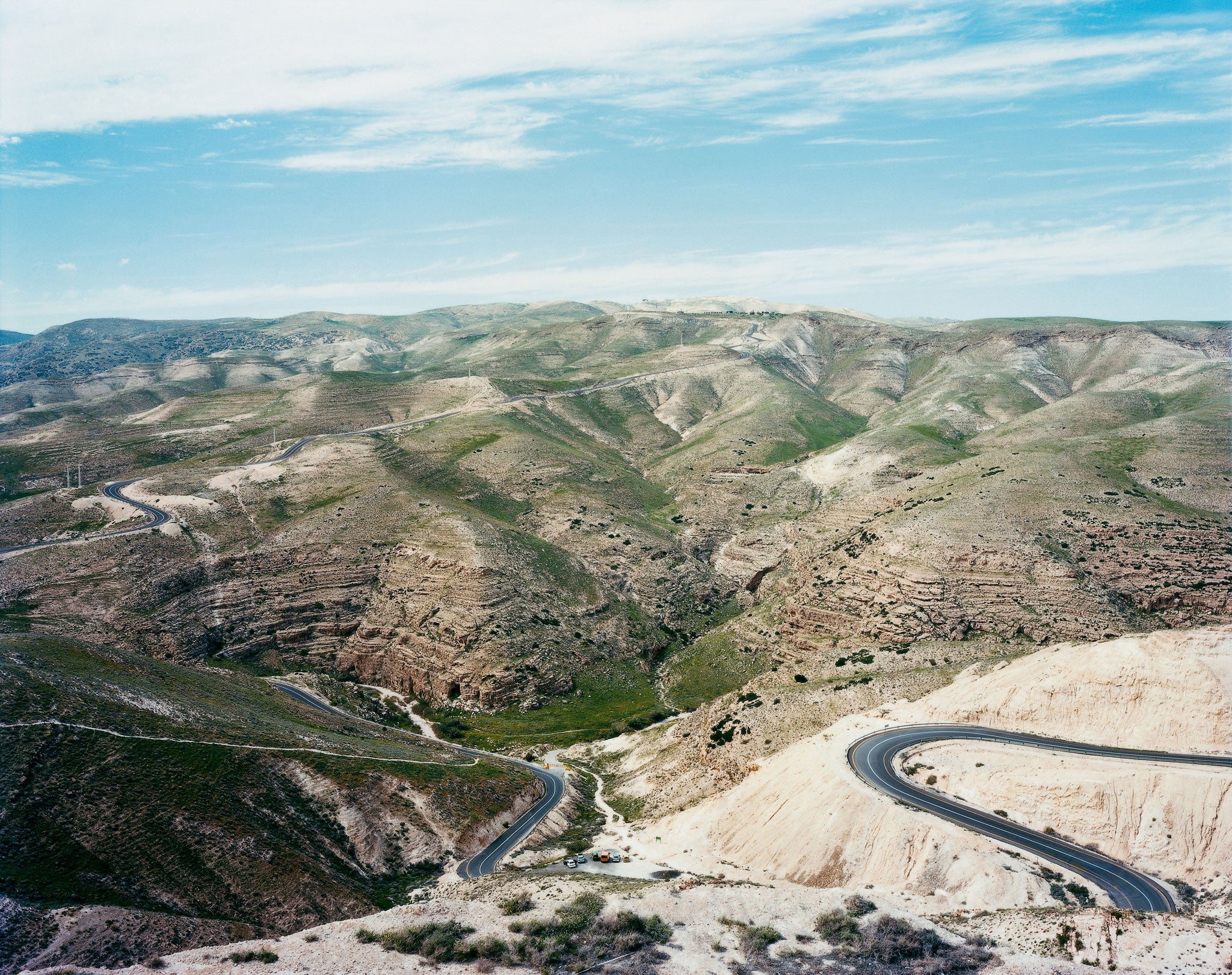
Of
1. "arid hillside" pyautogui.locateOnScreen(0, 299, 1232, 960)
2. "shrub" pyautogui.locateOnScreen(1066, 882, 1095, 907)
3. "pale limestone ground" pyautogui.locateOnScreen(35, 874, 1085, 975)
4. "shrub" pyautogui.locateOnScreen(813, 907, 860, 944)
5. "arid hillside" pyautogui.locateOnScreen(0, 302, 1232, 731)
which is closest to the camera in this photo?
"pale limestone ground" pyautogui.locateOnScreen(35, 874, 1085, 975)

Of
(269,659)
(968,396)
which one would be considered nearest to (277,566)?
(269,659)

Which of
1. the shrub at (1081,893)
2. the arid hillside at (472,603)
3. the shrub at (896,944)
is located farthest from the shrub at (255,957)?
the shrub at (1081,893)

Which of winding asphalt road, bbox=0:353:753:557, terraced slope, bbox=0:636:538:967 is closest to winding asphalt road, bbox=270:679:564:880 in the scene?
terraced slope, bbox=0:636:538:967

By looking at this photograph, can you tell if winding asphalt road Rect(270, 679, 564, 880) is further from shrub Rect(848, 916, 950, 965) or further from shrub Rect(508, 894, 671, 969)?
shrub Rect(848, 916, 950, 965)

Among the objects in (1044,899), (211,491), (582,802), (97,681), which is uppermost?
(211,491)

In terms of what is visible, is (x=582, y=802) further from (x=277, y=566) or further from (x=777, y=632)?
(x=277, y=566)

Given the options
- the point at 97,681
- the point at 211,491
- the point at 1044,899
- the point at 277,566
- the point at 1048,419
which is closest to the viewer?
the point at 1044,899
